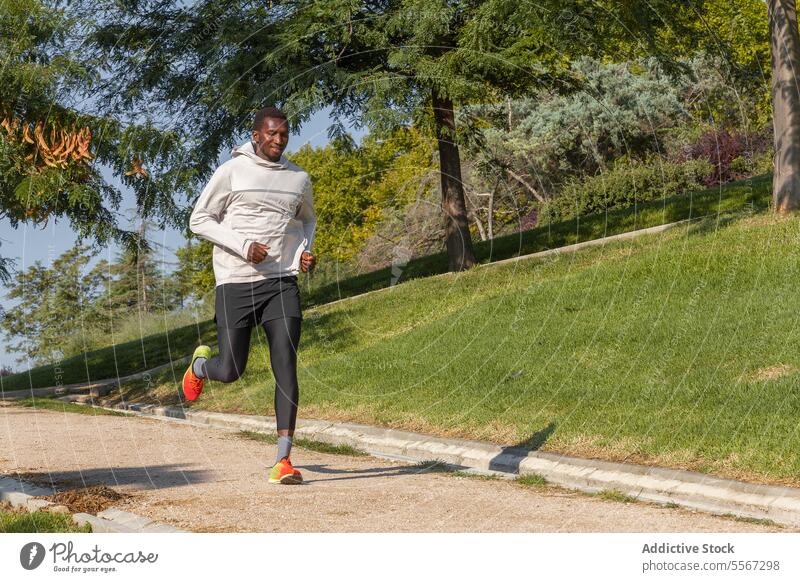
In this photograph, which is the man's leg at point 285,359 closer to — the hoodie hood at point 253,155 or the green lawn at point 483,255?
the hoodie hood at point 253,155

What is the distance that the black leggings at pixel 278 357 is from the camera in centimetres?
751

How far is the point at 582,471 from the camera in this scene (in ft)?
28.9

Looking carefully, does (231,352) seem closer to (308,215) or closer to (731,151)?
(308,215)

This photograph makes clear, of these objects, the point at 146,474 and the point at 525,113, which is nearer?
the point at 146,474

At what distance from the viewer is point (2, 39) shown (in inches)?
690

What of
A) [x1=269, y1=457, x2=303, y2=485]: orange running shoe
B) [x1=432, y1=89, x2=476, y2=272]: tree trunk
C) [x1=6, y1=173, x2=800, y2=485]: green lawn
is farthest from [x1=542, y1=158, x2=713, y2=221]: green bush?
[x1=269, y1=457, x2=303, y2=485]: orange running shoe

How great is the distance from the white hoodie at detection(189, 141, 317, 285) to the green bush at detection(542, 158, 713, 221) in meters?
24.1

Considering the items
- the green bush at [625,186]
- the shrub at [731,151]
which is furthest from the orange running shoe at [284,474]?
the shrub at [731,151]

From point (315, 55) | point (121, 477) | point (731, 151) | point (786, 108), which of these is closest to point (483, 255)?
point (315, 55)

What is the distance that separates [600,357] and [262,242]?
6.25 meters

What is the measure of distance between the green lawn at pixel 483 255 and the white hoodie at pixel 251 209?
13.7 meters

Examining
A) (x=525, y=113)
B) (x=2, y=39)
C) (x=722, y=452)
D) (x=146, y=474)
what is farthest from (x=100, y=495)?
(x=525, y=113)

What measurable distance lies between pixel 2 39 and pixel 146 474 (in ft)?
36.3
